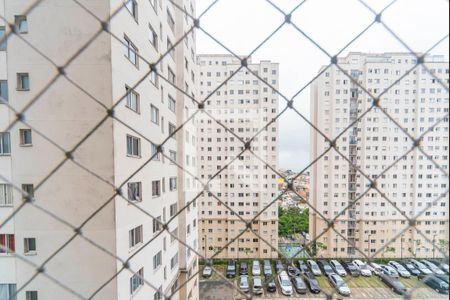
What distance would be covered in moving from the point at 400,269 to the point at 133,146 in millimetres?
8787

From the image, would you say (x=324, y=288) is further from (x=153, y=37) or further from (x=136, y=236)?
(x=153, y=37)

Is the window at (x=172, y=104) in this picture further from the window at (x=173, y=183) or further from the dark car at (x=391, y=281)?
the dark car at (x=391, y=281)

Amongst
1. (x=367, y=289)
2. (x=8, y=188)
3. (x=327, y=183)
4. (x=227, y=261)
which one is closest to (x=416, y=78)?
(x=327, y=183)

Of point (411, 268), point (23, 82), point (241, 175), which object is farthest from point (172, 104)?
point (411, 268)

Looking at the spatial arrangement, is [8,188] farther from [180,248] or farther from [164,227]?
[180,248]

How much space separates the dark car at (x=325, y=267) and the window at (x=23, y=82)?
837 centimetres

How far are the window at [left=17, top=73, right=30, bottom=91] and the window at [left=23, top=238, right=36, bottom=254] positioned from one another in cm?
114

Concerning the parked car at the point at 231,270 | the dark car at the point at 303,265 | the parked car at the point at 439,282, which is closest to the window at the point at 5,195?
the parked car at the point at 439,282

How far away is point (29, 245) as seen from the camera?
1663 millimetres

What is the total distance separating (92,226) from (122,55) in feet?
4.42

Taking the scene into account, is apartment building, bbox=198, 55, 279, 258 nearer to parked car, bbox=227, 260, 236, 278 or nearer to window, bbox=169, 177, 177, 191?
parked car, bbox=227, 260, 236, 278

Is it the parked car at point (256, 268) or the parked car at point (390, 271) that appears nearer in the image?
the parked car at point (390, 271)

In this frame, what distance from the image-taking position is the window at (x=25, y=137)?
1.66m

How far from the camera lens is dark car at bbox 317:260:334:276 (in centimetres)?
706
